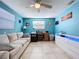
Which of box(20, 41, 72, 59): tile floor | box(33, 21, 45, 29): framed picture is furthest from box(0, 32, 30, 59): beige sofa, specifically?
box(33, 21, 45, 29): framed picture

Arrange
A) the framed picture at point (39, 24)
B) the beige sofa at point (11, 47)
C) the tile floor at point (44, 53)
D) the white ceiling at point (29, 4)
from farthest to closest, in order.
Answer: the framed picture at point (39, 24) < the white ceiling at point (29, 4) < the tile floor at point (44, 53) < the beige sofa at point (11, 47)

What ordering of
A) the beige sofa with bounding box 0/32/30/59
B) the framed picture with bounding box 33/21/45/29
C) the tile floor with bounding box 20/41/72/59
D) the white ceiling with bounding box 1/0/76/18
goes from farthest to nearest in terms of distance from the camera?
the framed picture with bounding box 33/21/45/29
the white ceiling with bounding box 1/0/76/18
the tile floor with bounding box 20/41/72/59
the beige sofa with bounding box 0/32/30/59

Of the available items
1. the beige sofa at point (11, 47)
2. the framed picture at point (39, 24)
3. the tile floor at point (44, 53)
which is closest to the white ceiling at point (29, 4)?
the beige sofa at point (11, 47)

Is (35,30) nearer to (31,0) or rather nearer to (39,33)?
(39,33)

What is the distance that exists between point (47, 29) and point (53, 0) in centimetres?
582

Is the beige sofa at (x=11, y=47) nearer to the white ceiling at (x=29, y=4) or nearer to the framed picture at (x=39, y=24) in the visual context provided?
the white ceiling at (x=29, y=4)

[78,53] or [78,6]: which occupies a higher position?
[78,6]

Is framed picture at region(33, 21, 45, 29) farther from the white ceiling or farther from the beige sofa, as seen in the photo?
the beige sofa

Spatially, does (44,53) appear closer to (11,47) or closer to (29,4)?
(11,47)

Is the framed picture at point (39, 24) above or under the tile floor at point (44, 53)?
above

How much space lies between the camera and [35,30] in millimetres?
9492

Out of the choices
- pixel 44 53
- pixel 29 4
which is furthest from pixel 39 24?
pixel 44 53

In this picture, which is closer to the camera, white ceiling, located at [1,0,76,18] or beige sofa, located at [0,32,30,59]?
beige sofa, located at [0,32,30,59]

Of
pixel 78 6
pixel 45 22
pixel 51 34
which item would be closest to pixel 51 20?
pixel 45 22
